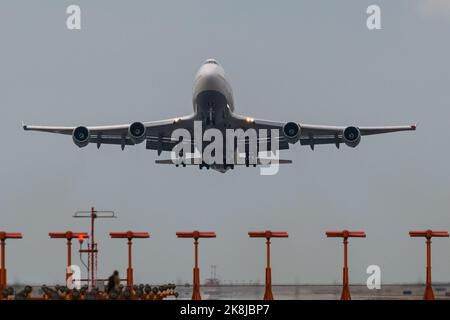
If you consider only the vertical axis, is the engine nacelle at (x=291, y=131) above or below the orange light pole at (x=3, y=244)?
above

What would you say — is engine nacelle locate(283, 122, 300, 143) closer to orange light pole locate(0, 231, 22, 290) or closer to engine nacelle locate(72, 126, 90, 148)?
engine nacelle locate(72, 126, 90, 148)

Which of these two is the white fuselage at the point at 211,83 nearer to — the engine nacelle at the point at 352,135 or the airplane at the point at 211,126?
the airplane at the point at 211,126

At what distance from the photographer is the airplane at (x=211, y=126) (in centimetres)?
5653

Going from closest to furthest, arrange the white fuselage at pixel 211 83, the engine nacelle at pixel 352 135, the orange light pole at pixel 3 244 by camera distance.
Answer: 1. the orange light pole at pixel 3 244
2. the white fuselage at pixel 211 83
3. the engine nacelle at pixel 352 135

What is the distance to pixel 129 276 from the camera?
36594mm

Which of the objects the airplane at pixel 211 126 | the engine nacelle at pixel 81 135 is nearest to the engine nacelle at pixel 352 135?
the airplane at pixel 211 126

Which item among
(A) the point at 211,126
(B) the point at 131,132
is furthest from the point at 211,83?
(B) the point at 131,132

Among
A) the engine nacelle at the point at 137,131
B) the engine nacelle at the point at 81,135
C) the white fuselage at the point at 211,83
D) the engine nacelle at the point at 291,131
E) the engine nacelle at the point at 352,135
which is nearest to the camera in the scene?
the engine nacelle at the point at 81,135

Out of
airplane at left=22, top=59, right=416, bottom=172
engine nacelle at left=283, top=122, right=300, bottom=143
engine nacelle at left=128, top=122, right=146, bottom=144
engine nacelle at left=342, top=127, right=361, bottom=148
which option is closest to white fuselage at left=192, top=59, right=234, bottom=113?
airplane at left=22, top=59, right=416, bottom=172

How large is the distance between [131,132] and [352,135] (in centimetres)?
1267

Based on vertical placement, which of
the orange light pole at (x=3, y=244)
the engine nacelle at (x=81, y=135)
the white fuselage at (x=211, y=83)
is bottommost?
the orange light pole at (x=3, y=244)
